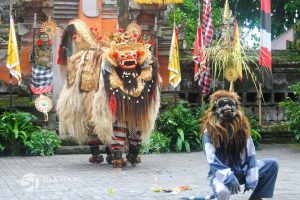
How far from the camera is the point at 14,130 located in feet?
41.5

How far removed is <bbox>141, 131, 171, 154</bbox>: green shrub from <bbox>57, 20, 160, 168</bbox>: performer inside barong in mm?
1984

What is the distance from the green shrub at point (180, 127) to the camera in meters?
13.7

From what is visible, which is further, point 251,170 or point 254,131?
point 254,131

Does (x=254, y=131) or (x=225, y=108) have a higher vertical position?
(x=225, y=108)

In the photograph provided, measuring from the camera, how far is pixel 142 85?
10.7 metres

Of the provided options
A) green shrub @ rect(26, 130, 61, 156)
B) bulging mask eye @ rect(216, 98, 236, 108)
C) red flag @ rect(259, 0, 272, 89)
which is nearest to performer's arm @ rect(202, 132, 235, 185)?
bulging mask eye @ rect(216, 98, 236, 108)

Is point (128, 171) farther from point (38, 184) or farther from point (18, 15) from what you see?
point (18, 15)

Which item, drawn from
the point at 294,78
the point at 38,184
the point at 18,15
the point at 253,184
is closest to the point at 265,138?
the point at 294,78

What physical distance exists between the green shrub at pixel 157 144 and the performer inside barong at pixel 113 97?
6.51ft

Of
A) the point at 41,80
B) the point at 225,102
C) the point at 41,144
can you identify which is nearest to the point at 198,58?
the point at 41,80

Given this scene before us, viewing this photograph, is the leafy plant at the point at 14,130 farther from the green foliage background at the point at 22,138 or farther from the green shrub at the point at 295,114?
the green shrub at the point at 295,114

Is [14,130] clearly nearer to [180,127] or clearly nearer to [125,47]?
[125,47]

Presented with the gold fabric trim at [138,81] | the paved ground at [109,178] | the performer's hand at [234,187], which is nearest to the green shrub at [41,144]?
the paved ground at [109,178]

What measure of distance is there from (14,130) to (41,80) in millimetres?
1849
